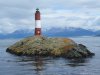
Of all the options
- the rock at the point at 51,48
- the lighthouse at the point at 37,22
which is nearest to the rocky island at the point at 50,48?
the rock at the point at 51,48

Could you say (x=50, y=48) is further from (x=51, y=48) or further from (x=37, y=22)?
(x=37, y=22)

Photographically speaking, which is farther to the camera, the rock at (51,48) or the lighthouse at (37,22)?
the lighthouse at (37,22)

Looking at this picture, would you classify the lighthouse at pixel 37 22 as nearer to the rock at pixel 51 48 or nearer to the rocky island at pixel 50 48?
the rocky island at pixel 50 48

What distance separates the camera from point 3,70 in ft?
125

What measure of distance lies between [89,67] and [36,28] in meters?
24.3

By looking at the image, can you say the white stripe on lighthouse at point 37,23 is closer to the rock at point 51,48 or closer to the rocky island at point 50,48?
the rocky island at point 50,48

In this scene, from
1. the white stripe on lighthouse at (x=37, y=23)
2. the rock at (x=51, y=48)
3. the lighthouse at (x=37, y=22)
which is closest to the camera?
the rock at (x=51, y=48)

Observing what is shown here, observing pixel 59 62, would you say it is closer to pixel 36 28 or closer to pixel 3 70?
pixel 3 70

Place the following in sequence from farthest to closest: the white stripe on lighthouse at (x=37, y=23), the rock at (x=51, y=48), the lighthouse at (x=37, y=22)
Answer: the white stripe on lighthouse at (x=37, y=23)
the lighthouse at (x=37, y=22)
the rock at (x=51, y=48)

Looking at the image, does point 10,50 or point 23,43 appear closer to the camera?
point 23,43

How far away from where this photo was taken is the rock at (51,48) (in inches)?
2031

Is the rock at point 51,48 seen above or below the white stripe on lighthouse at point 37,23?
below

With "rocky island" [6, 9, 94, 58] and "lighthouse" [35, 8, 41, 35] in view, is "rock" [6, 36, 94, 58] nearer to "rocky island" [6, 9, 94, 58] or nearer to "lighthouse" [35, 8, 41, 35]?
"rocky island" [6, 9, 94, 58]

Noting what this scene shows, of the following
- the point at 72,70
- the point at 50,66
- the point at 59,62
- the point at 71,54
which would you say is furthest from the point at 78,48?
the point at 72,70
